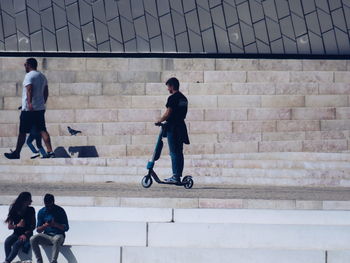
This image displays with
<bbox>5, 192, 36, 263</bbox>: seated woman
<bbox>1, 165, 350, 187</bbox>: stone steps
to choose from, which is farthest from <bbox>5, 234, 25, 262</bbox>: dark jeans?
<bbox>1, 165, 350, 187</bbox>: stone steps

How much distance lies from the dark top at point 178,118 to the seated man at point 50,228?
11.3 ft

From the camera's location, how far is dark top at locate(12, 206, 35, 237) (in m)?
13.2

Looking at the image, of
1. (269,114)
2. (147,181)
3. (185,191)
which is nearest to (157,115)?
(269,114)

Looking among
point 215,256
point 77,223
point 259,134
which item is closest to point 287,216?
point 215,256

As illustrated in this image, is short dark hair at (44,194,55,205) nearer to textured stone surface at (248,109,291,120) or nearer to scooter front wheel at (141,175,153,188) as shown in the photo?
scooter front wheel at (141,175,153,188)

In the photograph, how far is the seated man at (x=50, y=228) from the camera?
514 inches

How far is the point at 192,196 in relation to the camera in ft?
48.2

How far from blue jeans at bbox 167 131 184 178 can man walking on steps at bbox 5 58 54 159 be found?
2.27m

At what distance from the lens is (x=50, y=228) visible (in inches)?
516

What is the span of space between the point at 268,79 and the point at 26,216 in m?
8.73

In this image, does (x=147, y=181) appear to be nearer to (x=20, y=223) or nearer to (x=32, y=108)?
(x=32, y=108)

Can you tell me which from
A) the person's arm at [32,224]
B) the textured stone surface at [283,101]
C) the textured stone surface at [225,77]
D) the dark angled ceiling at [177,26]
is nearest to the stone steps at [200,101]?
the textured stone surface at [283,101]

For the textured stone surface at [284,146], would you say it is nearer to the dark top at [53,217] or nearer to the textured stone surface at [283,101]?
the textured stone surface at [283,101]

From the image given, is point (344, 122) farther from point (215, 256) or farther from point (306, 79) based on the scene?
point (215, 256)
